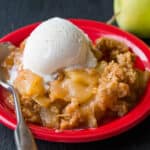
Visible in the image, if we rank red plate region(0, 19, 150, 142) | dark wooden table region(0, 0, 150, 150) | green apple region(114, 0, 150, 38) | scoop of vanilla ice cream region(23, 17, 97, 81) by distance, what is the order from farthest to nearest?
dark wooden table region(0, 0, 150, 150), green apple region(114, 0, 150, 38), scoop of vanilla ice cream region(23, 17, 97, 81), red plate region(0, 19, 150, 142)

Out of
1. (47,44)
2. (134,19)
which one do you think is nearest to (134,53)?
(134,19)

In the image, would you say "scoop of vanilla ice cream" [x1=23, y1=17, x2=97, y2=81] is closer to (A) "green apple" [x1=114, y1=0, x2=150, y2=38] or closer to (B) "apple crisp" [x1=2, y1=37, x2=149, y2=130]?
(B) "apple crisp" [x1=2, y1=37, x2=149, y2=130]

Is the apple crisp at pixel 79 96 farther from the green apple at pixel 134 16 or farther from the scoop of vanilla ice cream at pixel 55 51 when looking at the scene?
the green apple at pixel 134 16

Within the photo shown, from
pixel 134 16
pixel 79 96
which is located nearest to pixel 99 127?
pixel 79 96

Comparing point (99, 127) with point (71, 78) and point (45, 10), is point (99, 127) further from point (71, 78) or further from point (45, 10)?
point (45, 10)

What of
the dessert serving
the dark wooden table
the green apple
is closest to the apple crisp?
the dessert serving
